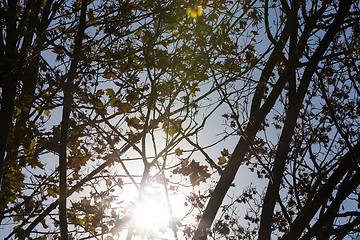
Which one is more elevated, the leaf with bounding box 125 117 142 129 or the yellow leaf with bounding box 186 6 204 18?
the yellow leaf with bounding box 186 6 204 18

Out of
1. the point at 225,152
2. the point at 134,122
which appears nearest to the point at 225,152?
the point at 225,152

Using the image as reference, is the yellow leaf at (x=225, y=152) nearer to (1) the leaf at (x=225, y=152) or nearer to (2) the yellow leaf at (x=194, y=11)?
(1) the leaf at (x=225, y=152)

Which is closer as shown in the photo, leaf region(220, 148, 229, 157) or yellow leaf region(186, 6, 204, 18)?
yellow leaf region(186, 6, 204, 18)

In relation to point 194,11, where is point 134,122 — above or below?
below

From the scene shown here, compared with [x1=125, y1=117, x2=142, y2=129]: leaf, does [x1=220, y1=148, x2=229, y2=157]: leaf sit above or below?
above

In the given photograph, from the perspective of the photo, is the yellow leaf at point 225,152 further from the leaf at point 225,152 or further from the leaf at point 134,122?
the leaf at point 134,122

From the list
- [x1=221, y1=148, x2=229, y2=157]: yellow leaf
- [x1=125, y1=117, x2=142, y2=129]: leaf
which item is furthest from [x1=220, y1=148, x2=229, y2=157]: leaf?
[x1=125, y1=117, x2=142, y2=129]: leaf

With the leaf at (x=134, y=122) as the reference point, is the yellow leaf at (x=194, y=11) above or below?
above

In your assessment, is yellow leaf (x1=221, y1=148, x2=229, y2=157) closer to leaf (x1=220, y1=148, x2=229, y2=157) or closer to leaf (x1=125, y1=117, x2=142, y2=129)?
leaf (x1=220, y1=148, x2=229, y2=157)

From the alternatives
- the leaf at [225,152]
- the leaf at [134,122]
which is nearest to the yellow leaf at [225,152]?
the leaf at [225,152]

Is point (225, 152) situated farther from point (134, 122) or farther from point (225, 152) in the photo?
point (134, 122)

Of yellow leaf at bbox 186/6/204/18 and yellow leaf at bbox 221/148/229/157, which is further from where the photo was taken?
yellow leaf at bbox 221/148/229/157

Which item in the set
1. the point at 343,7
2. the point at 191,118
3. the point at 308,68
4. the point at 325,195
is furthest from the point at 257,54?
the point at 325,195

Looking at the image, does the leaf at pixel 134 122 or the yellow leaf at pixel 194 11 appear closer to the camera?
the yellow leaf at pixel 194 11
